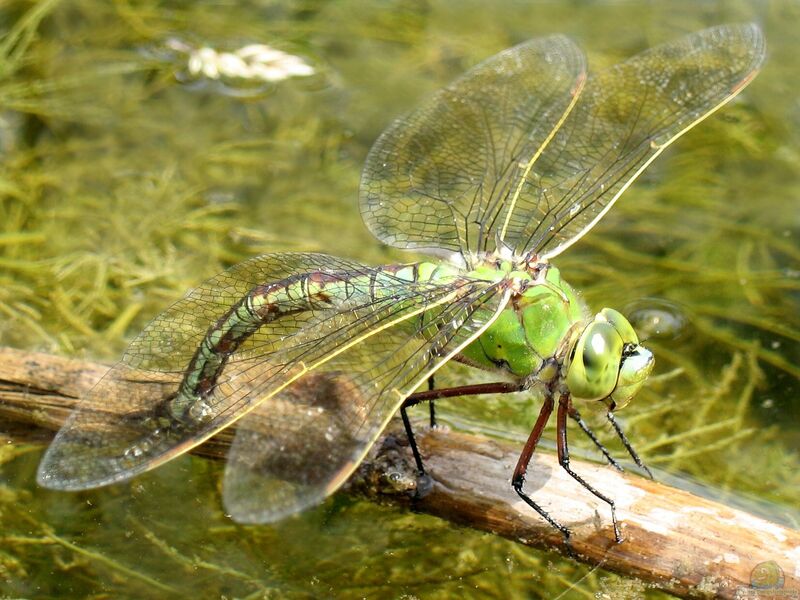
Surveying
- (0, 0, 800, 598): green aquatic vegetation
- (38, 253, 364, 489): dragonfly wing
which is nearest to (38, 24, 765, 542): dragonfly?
(38, 253, 364, 489): dragonfly wing

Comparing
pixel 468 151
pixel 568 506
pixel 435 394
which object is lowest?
pixel 568 506

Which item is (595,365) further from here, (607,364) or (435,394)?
(435,394)

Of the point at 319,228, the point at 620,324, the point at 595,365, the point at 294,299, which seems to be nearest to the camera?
the point at 595,365

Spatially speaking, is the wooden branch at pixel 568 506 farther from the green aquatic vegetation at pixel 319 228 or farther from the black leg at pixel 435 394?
the green aquatic vegetation at pixel 319 228

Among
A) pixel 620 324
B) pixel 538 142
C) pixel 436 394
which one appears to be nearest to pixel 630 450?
pixel 620 324

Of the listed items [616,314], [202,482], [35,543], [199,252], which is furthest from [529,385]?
[199,252]

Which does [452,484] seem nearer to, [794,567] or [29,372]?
[794,567]
